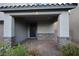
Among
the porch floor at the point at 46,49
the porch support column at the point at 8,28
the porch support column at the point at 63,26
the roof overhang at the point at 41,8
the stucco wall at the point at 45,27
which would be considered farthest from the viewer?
the stucco wall at the point at 45,27

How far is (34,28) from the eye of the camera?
17016 mm

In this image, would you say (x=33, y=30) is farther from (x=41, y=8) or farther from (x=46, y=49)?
(x=41, y=8)

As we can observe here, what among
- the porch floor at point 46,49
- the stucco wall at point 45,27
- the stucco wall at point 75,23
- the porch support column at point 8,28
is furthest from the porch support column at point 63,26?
the stucco wall at point 45,27

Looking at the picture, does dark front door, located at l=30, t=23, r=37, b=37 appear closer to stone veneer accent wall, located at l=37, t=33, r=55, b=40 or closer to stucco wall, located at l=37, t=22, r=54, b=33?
stucco wall, located at l=37, t=22, r=54, b=33

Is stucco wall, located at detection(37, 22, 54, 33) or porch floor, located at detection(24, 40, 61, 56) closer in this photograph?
porch floor, located at detection(24, 40, 61, 56)

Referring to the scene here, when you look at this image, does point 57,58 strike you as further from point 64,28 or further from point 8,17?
point 8,17

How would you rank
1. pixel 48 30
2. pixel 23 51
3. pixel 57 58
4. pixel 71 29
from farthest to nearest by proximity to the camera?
pixel 48 30 < pixel 71 29 < pixel 23 51 < pixel 57 58

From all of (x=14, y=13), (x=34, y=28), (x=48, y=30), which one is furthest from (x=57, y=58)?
(x=34, y=28)

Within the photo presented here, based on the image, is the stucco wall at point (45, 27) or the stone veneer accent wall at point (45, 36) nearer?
the stone veneer accent wall at point (45, 36)

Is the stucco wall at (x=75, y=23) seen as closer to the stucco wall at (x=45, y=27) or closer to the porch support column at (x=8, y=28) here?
the stucco wall at (x=45, y=27)

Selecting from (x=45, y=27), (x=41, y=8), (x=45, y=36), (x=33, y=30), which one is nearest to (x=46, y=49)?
(x=41, y=8)

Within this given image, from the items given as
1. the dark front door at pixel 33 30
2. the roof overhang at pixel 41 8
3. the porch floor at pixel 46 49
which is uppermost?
the roof overhang at pixel 41 8

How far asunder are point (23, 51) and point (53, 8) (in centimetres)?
365

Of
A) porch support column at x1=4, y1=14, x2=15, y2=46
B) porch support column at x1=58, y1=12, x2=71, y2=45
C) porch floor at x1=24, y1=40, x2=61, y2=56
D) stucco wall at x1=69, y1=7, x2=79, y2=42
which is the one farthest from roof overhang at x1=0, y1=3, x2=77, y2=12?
stucco wall at x1=69, y1=7, x2=79, y2=42
